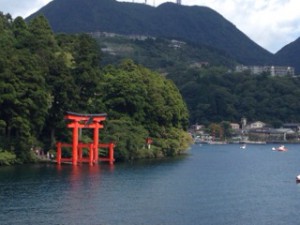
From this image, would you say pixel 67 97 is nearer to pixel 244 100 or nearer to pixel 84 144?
pixel 84 144

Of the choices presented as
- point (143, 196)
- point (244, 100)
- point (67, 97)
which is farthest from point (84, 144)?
point (244, 100)

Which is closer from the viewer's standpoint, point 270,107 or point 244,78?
point 270,107

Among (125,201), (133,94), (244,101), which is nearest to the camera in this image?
(125,201)

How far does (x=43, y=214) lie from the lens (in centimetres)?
3309

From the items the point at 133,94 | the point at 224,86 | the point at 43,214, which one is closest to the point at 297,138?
the point at 224,86

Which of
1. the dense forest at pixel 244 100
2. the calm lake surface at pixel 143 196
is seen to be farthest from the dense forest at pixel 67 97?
the dense forest at pixel 244 100

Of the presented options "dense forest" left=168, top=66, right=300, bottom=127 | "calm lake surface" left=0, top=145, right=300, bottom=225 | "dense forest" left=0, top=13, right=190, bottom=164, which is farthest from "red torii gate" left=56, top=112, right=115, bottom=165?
"dense forest" left=168, top=66, right=300, bottom=127

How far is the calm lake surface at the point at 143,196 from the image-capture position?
1298 inches

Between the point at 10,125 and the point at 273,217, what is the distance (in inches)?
1037

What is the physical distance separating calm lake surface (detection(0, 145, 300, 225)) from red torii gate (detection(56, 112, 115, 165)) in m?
1.73

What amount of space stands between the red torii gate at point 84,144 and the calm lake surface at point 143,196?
68.3 inches

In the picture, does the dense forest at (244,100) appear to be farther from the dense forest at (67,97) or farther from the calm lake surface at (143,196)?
the calm lake surface at (143,196)

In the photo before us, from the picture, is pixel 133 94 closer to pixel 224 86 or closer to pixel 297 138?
pixel 297 138

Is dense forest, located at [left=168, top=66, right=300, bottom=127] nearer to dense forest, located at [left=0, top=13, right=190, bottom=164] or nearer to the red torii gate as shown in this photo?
dense forest, located at [left=0, top=13, right=190, bottom=164]
